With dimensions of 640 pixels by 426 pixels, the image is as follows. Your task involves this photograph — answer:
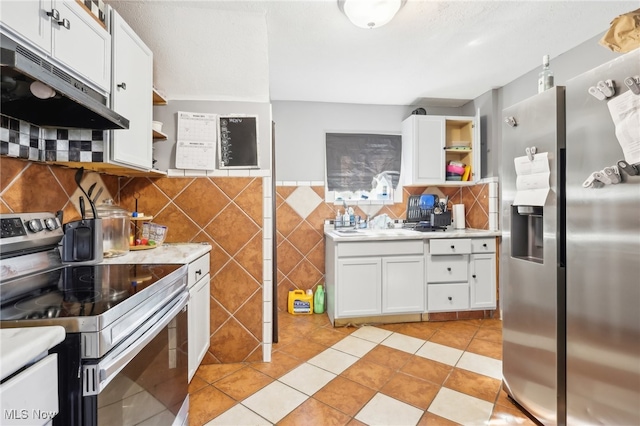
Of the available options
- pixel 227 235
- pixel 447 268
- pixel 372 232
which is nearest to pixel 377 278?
pixel 372 232

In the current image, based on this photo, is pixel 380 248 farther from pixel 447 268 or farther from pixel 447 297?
pixel 447 297

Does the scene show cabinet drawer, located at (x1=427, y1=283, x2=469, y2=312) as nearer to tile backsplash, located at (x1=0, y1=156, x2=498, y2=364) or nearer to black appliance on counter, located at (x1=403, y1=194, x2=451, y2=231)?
black appliance on counter, located at (x1=403, y1=194, x2=451, y2=231)

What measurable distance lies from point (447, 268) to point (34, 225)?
2.84 m

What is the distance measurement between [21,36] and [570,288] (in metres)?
2.23

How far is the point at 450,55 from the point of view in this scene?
224 cm

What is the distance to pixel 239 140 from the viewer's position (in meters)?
2.00

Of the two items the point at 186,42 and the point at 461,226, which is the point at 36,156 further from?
the point at 461,226

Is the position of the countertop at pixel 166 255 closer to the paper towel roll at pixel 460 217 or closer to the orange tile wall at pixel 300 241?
the orange tile wall at pixel 300 241

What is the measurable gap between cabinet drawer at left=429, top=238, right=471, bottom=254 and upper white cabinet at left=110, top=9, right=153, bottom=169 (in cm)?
232

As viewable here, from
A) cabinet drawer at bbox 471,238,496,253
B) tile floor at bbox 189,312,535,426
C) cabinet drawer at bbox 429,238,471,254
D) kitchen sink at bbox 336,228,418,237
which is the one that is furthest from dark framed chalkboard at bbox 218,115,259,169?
cabinet drawer at bbox 471,238,496,253

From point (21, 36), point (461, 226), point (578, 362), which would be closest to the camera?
point (21, 36)

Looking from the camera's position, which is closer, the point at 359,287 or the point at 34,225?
the point at 34,225

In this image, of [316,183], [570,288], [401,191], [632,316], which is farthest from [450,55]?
[632,316]

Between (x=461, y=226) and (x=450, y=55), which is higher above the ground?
(x=450, y=55)
